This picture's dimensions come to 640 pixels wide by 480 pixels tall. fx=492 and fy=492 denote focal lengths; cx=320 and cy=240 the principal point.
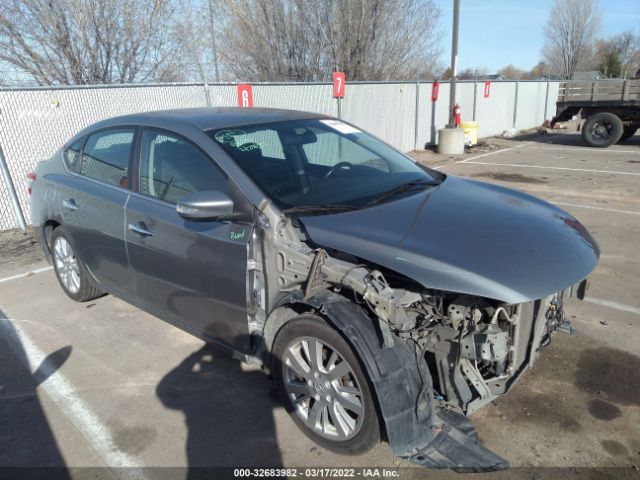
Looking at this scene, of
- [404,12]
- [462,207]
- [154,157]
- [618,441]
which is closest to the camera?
[618,441]

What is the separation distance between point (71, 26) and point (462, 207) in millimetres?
11663

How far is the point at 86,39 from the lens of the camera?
11.6m

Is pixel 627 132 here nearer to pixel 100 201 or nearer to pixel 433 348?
pixel 433 348

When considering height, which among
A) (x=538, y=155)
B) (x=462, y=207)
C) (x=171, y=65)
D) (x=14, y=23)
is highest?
(x=14, y=23)

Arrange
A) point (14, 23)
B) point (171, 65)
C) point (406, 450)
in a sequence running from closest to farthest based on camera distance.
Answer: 1. point (406, 450)
2. point (14, 23)
3. point (171, 65)

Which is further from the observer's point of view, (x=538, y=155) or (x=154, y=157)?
(x=538, y=155)

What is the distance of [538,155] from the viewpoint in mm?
13602

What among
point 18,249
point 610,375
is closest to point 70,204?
point 18,249

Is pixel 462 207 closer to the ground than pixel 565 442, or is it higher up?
higher up

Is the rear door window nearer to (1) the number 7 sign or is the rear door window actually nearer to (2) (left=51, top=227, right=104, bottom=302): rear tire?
(2) (left=51, top=227, right=104, bottom=302): rear tire

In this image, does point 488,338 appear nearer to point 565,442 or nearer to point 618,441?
point 565,442

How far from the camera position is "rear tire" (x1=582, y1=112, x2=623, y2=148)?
13742 mm

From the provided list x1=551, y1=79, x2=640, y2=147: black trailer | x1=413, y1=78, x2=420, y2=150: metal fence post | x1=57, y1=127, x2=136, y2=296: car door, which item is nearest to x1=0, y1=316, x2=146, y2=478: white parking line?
x1=57, y1=127, x2=136, y2=296: car door

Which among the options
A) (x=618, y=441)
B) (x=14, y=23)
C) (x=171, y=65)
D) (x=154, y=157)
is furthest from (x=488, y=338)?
(x=171, y=65)
